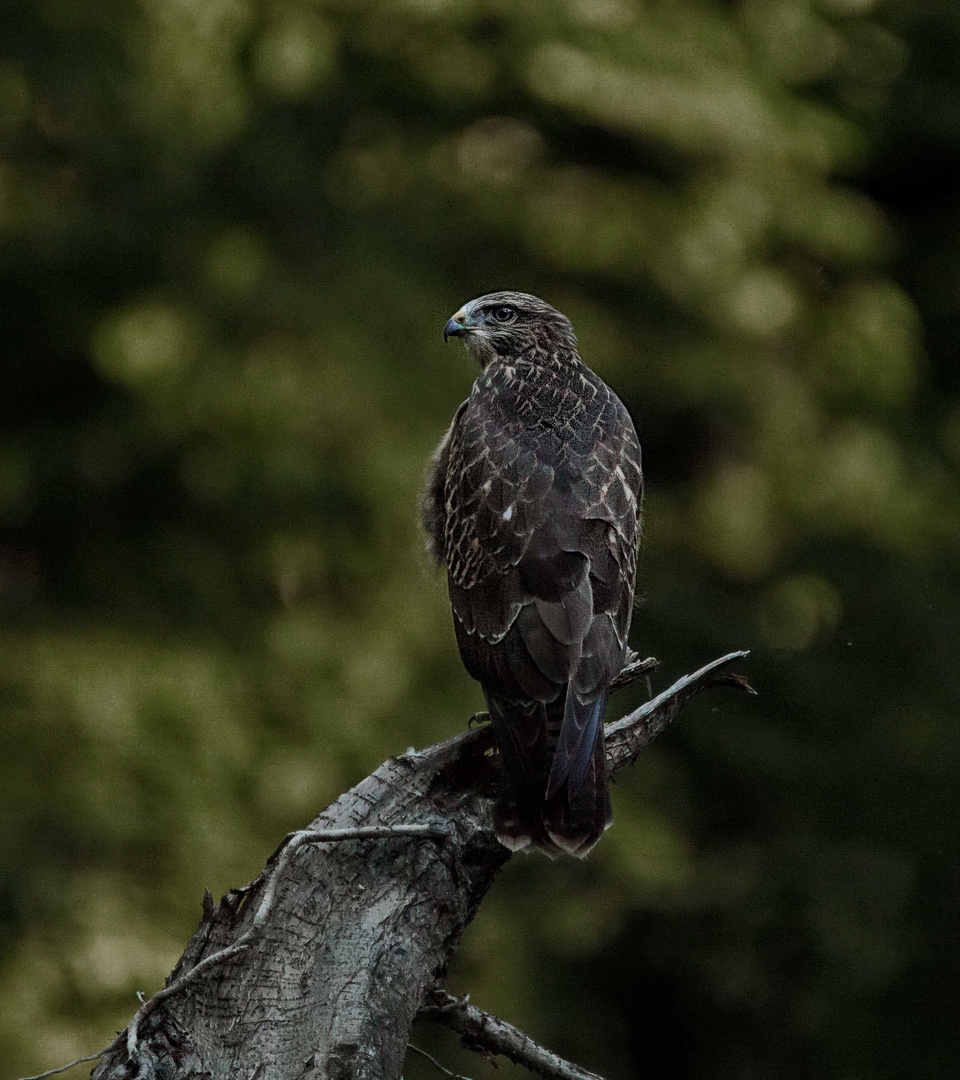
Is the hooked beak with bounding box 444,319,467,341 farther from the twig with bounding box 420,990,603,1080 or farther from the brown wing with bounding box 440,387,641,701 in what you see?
the twig with bounding box 420,990,603,1080

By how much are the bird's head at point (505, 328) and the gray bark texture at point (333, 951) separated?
1805 mm

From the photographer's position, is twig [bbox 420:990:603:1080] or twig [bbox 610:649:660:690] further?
twig [bbox 610:649:660:690]

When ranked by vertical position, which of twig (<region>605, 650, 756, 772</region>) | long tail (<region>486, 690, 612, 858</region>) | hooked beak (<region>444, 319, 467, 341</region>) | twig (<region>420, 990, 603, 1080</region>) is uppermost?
hooked beak (<region>444, 319, 467, 341</region>)

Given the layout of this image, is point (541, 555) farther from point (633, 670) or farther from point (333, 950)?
point (333, 950)

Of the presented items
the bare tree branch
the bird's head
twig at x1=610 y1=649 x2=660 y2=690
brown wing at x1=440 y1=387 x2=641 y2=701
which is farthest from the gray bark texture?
the bird's head

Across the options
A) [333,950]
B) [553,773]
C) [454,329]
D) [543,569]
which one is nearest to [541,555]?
[543,569]

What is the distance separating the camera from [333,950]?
286 centimetres

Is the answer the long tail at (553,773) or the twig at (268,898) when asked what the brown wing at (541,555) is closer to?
the long tail at (553,773)

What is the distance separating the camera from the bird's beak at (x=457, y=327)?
464 centimetres

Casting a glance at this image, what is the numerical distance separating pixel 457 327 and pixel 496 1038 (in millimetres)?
2388

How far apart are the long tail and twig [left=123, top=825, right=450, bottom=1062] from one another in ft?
0.65

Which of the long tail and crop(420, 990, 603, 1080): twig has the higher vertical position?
the long tail

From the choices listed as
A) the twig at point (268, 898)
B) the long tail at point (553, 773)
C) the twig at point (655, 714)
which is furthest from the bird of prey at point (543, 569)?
the twig at point (268, 898)

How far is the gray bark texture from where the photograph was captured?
2703 millimetres
